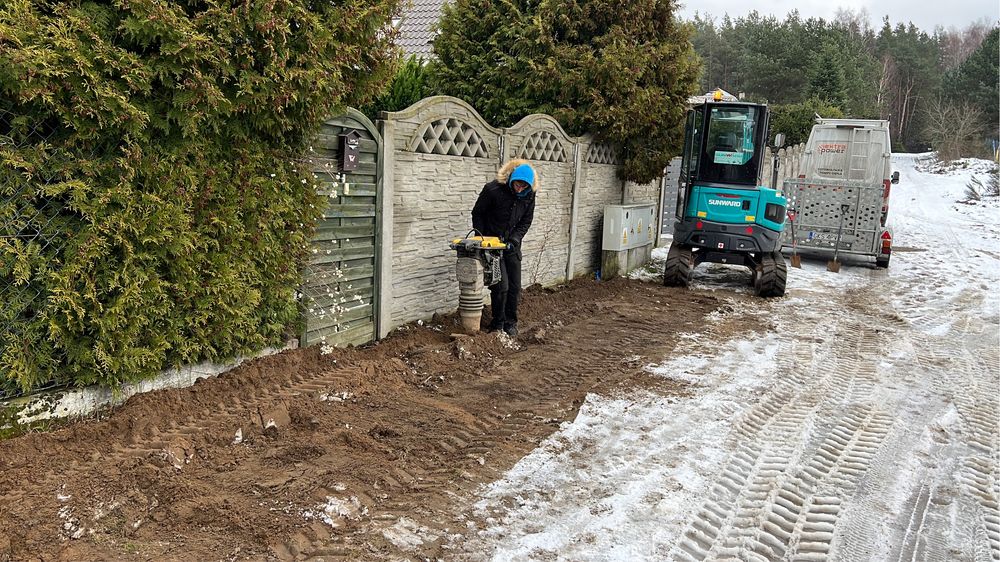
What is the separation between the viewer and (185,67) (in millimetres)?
3727

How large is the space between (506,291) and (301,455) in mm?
3104

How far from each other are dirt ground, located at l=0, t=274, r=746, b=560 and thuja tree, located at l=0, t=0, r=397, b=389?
1.37 feet

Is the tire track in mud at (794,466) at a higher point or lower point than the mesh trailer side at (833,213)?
lower

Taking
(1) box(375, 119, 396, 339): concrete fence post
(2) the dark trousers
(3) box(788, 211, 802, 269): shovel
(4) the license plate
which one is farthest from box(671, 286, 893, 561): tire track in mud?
(4) the license plate

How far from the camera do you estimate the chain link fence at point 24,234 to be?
130 inches

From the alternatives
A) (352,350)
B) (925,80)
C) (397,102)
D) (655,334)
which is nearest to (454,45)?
(397,102)

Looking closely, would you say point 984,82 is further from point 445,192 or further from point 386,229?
point 386,229

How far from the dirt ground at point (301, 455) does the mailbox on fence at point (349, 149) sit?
151 centimetres

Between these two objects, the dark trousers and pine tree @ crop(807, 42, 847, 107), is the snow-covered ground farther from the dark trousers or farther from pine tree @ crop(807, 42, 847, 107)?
pine tree @ crop(807, 42, 847, 107)

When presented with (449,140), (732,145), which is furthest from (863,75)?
(449,140)

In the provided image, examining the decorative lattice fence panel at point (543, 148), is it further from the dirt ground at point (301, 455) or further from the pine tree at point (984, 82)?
the pine tree at point (984, 82)

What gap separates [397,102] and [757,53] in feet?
139

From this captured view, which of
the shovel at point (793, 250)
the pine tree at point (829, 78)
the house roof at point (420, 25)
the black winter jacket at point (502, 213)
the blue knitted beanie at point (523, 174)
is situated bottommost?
the shovel at point (793, 250)

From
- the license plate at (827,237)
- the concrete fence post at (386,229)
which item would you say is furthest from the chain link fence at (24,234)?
the license plate at (827,237)
